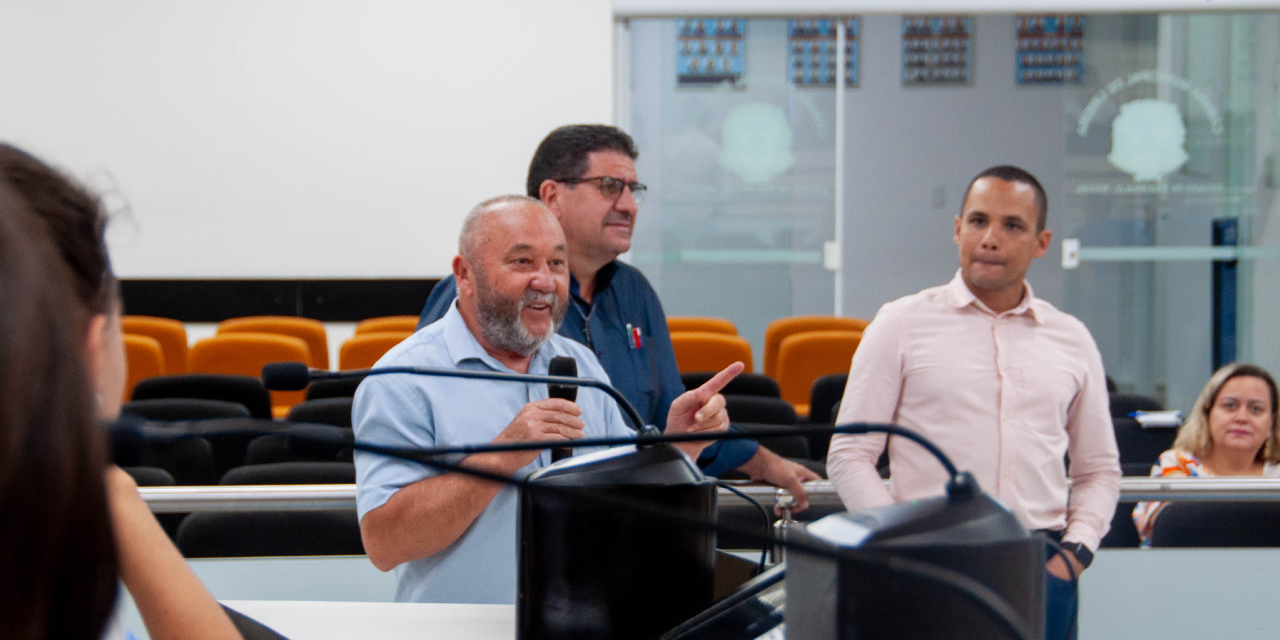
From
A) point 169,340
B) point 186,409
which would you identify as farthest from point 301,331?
point 186,409

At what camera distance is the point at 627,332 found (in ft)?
7.29

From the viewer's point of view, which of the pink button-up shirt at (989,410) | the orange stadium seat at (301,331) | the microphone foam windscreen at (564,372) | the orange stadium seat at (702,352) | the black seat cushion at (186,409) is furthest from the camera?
the orange stadium seat at (301,331)

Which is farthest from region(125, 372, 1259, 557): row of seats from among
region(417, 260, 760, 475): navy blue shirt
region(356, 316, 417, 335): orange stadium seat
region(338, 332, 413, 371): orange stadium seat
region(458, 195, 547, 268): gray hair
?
region(356, 316, 417, 335): orange stadium seat

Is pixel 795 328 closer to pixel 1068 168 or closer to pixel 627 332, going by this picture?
pixel 1068 168

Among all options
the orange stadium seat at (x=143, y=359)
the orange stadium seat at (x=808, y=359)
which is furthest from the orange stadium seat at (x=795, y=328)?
the orange stadium seat at (x=143, y=359)

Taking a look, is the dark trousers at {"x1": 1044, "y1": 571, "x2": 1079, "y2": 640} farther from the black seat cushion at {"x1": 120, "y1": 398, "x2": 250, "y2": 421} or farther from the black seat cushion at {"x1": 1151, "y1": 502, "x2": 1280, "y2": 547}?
Result: the black seat cushion at {"x1": 120, "y1": 398, "x2": 250, "y2": 421}

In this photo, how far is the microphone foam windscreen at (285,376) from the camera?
2.77 ft

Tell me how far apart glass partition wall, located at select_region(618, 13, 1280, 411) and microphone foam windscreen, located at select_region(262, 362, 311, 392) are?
560 cm

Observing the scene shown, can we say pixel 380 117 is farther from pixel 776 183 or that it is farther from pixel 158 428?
pixel 158 428

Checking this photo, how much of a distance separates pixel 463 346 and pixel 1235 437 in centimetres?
258

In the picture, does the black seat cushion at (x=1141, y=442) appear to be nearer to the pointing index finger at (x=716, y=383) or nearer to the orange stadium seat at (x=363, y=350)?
the pointing index finger at (x=716, y=383)

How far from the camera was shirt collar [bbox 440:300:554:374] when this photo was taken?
1.57 meters

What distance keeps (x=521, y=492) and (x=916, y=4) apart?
19.9 feet

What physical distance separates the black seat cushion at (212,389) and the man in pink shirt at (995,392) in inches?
98.0
